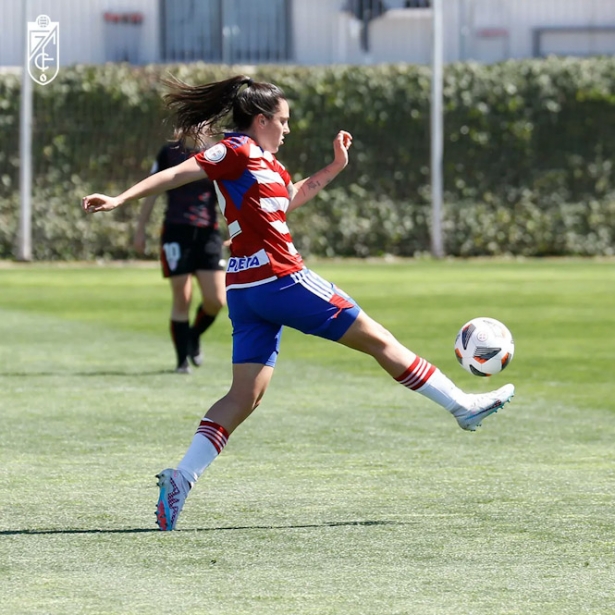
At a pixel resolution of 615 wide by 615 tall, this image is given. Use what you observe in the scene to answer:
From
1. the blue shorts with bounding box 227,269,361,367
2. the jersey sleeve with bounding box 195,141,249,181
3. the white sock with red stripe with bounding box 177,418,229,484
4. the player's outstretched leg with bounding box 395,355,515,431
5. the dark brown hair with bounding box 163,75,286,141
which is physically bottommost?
the white sock with red stripe with bounding box 177,418,229,484

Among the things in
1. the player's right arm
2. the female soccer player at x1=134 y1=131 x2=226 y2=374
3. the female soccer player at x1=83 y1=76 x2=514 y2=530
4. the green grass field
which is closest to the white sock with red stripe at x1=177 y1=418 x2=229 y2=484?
the female soccer player at x1=83 y1=76 x2=514 y2=530

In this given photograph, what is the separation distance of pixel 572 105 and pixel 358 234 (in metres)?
4.69

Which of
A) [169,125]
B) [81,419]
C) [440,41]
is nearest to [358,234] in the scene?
[440,41]

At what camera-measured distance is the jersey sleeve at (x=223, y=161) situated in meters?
5.79

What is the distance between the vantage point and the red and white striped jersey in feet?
19.4

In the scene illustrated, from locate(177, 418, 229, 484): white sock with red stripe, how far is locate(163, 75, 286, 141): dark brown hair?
132cm

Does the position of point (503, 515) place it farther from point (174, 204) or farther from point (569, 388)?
point (174, 204)

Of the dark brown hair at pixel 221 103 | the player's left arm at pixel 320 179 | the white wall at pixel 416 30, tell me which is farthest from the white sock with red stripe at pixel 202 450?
the white wall at pixel 416 30

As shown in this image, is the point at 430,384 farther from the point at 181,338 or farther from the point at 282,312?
the point at 181,338

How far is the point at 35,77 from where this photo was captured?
24.7 m

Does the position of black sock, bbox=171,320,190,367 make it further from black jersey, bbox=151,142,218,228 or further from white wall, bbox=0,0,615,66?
white wall, bbox=0,0,615,66

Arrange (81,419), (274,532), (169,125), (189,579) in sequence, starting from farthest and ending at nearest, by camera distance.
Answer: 1. (81,419)
2. (169,125)
3. (274,532)
4. (189,579)

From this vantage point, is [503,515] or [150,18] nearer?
[503,515]

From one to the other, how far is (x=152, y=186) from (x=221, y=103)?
755mm
